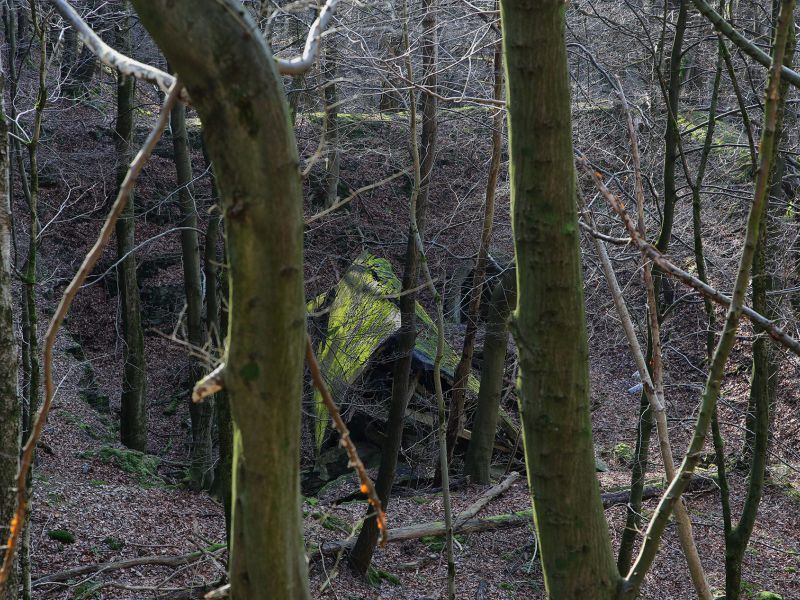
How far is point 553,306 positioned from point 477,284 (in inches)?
340

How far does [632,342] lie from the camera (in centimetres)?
366

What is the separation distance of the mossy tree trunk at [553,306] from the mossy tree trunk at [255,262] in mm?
686

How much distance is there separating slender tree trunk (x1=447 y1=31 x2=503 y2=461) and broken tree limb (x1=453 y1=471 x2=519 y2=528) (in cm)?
92

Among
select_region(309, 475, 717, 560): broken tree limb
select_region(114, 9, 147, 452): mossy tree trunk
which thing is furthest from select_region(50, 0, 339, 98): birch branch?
select_region(114, 9, 147, 452): mossy tree trunk

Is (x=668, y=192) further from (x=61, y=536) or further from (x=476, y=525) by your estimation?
(x=61, y=536)

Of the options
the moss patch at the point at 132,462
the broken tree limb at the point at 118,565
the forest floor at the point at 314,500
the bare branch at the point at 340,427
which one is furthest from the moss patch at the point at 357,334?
the bare branch at the point at 340,427

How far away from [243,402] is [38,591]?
19.8 ft

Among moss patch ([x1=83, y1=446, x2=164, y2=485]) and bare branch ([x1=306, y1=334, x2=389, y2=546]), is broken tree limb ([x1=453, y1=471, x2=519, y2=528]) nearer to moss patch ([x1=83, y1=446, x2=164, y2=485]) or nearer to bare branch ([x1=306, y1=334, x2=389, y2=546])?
moss patch ([x1=83, y1=446, x2=164, y2=485])

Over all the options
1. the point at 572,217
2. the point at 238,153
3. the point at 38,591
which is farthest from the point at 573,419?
the point at 38,591

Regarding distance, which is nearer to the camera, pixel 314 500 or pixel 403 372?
pixel 403 372

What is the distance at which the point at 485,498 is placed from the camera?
10.2m

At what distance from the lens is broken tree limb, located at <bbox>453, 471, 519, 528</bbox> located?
956cm

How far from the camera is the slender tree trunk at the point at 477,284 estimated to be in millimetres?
9430

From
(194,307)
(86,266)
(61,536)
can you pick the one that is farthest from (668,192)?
(194,307)
